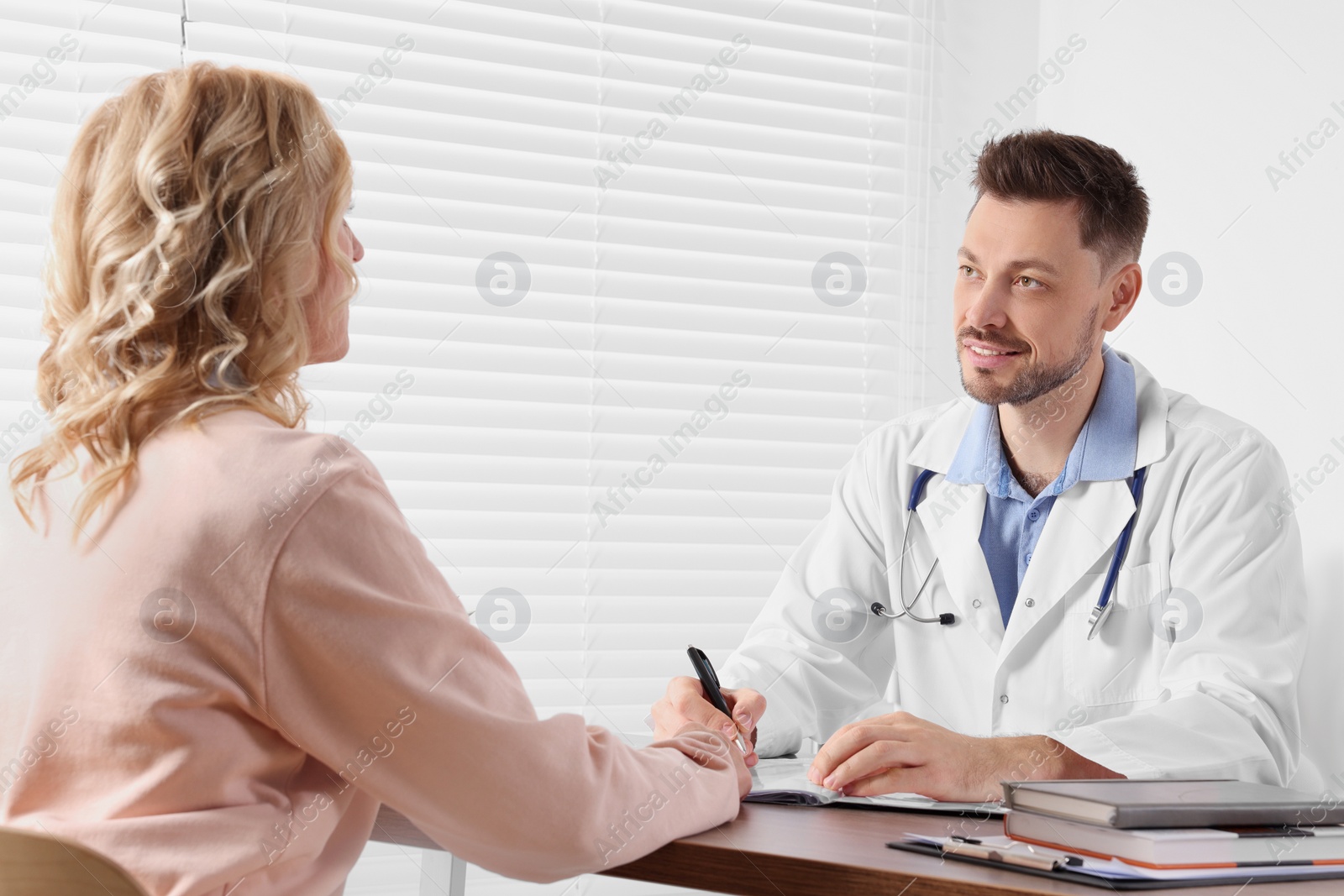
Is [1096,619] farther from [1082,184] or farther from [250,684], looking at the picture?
[250,684]

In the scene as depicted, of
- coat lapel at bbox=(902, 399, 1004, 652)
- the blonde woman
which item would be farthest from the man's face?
the blonde woman

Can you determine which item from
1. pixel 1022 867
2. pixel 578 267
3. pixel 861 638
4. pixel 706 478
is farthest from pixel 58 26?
pixel 1022 867

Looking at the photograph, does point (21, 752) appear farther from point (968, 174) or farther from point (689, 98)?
point (968, 174)

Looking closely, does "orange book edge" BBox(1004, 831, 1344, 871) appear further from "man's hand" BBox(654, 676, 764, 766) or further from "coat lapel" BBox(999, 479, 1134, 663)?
"coat lapel" BBox(999, 479, 1134, 663)

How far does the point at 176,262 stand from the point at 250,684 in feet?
1.18

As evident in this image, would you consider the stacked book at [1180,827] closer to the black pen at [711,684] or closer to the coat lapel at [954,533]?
the black pen at [711,684]

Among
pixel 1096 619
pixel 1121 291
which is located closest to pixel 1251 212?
pixel 1121 291

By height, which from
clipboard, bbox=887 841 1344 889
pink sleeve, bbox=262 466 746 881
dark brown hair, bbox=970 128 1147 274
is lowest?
clipboard, bbox=887 841 1344 889

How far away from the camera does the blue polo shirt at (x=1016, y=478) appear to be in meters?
1.83

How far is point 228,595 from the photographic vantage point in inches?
32.8

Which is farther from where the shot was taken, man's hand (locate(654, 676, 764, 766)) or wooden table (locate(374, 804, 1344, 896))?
man's hand (locate(654, 676, 764, 766))

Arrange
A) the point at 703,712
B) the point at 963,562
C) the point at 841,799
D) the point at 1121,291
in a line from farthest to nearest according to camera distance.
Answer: the point at 1121,291, the point at 963,562, the point at 703,712, the point at 841,799

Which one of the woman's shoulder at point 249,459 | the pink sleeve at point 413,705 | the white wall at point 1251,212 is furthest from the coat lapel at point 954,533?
the woman's shoulder at point 249,459

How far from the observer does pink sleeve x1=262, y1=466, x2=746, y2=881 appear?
0.85 metres
